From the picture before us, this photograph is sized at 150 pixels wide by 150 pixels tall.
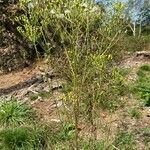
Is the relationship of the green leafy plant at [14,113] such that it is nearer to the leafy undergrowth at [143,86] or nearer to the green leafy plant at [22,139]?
the green leafy plant at [22,139]

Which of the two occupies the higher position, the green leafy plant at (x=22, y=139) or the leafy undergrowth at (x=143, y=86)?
the green leafy plant at (x=22, y=139)

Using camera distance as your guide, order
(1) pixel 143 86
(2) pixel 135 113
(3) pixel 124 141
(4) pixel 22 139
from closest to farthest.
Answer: (3) pixel 124 141 < (4) pixel 22 139 < (2) pixel 135 113 < (1) pixel 143 86

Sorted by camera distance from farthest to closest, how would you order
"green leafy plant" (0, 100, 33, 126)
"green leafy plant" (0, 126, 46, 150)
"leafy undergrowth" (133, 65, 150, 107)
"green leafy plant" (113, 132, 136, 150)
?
"leafy undergrowth" (133, 65, 150, 107) < "green leafy plant" (0, 100, 33, 126) < "green leafy plant" (0, 126, 46, 150) < "green leafy plant" (113, 132, 136, 150)

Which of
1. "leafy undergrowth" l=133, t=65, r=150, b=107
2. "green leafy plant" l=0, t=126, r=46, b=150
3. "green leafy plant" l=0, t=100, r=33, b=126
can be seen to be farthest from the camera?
"leafy undergrowth" l=133, t=65, r=150, b=107

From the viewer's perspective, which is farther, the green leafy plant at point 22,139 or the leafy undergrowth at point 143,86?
the leafy undergrowth at point 143,86

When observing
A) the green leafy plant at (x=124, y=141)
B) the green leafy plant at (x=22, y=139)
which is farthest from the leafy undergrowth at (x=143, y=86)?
the green leafy plant at (x=22, y=139)

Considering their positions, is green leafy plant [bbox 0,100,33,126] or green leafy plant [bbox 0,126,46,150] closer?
green leafy plant [bbox 0,126,46,150]

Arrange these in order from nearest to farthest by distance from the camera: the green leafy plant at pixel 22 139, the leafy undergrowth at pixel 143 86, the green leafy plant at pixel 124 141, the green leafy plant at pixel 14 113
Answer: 1. the green leafy plant at pixel 124 141
2. the green leafy plant at pixel 22 139
3. the green leafy plant at pixel 14 113
4. the leafy undergrowth at pixel 143 86

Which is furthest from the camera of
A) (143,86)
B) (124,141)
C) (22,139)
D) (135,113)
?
(143,86)

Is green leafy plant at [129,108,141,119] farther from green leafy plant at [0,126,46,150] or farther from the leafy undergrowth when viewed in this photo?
green leafy plant at [0,126,46,150]

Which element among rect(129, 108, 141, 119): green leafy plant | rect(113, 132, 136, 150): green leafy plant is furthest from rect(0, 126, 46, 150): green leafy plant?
rect(129, 108, 141, 119): green leafy plant

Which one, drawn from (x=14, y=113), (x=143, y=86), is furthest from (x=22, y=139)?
(x=143, y=86)

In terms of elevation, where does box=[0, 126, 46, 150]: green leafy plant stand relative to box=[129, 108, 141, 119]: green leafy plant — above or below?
above

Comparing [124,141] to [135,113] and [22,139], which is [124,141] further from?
[22,139]
